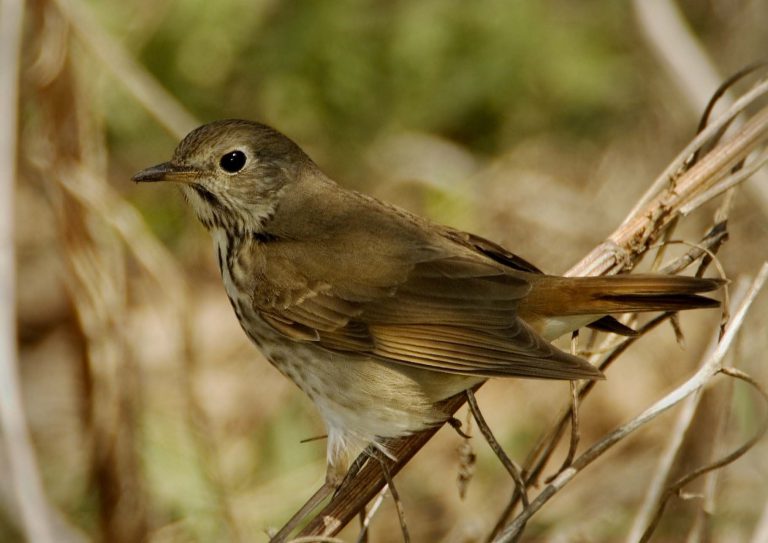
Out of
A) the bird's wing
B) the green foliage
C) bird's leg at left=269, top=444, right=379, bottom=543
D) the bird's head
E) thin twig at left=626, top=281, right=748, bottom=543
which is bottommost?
thin twig at left=626, top=281, right=748, bottom=543

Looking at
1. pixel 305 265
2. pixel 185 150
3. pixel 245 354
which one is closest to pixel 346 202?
pixel 305 265

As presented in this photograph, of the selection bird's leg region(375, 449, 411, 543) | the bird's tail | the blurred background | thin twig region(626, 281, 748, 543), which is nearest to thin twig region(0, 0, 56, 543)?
the blurred background

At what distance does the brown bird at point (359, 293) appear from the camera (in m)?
2.97

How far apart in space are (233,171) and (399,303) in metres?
0.70

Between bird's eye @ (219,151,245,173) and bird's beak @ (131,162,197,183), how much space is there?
100mm

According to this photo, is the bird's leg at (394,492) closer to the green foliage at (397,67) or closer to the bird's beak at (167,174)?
the bird's beak at (167,174)

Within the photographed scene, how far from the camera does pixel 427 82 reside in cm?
583

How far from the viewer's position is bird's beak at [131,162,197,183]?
3328 mm

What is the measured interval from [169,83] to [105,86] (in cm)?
32

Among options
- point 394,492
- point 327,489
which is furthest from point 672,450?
point 327,489

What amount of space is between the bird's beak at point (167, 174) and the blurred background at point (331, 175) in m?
0.54

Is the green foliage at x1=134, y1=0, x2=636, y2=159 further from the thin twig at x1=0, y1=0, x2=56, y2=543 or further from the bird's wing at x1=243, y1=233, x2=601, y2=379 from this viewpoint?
the bird's wing at x1=243, y1=233, x2=601, y2=379

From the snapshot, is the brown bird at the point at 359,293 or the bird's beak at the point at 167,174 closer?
the brown bird at the point at 359,293

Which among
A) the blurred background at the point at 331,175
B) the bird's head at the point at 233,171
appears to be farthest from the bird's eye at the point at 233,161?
the blurred background at the point at 331,175
